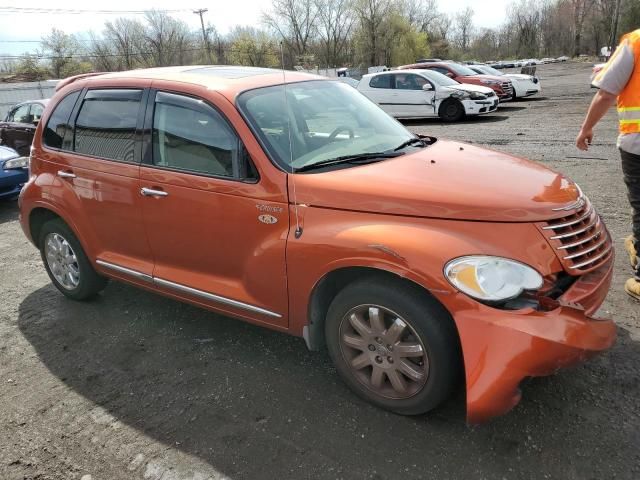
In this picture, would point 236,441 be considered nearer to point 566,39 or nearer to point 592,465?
point 592,465

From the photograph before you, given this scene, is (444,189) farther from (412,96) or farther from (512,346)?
(412,96)

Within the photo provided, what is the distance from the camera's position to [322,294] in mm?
2924

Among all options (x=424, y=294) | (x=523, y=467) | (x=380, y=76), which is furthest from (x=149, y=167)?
(x=380, y=76)

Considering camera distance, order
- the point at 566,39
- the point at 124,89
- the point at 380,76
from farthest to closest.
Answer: the point at 566,39
the point at 380,76
the point at 124,89

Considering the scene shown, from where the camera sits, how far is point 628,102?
355cm

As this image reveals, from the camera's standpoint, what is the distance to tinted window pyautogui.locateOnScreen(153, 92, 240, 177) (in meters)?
3.13

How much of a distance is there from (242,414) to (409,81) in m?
14.0

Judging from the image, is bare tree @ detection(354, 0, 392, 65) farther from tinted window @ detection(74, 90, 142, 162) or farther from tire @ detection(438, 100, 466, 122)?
tinted window @ detection(74, 90, 142, 162)

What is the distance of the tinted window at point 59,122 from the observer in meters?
4.11

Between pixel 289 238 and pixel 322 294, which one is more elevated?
pixel 289 238

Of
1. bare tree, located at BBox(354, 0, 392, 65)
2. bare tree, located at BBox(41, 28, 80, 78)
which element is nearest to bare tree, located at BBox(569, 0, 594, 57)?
bare tree, located at BBox(354, 0, 392, 65)

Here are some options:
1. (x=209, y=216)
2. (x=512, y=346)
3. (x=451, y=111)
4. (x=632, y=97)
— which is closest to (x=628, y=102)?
(x=632, y=97)

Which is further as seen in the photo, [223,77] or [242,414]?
[223,77]

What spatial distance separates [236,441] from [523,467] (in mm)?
1422
